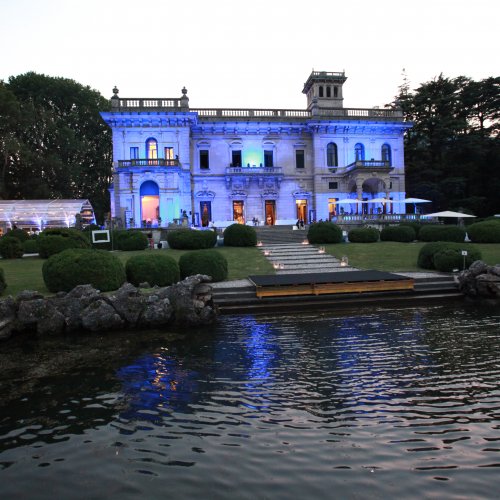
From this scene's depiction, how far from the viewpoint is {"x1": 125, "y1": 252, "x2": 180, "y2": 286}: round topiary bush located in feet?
52.7

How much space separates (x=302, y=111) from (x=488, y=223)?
24034 mm

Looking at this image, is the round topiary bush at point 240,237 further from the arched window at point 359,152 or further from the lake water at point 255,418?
the arched window at point 359,152

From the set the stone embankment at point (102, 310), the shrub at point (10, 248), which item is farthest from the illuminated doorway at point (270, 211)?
the stone embankment at point (102, 310)

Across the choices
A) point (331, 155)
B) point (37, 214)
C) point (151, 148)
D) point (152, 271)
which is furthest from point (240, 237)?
point (331, 155)

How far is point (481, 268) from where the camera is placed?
15.9 m

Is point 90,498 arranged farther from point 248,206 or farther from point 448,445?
point 248,206

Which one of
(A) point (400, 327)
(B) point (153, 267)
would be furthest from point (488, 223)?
(B) point (153, 267)

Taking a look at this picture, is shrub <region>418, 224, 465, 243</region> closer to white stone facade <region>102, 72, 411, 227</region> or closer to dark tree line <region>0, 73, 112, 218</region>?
white stone facade <region>102, 72, 411, 227</region>

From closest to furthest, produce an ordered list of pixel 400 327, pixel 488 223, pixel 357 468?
pixel 357 468 < pixel 400 327 < pixel 488 223

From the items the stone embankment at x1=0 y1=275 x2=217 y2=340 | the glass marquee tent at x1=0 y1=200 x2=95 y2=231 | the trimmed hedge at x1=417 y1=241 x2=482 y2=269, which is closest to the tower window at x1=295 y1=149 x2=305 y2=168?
the glass marquee tent at x1=0 y1=200 x2=95 y2=231

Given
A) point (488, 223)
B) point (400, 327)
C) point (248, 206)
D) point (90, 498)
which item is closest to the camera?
point (90, 498)

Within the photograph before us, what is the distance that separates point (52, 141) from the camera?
165ft

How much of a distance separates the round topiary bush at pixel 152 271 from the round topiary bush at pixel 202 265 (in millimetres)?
632

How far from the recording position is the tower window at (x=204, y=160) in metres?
43.2
